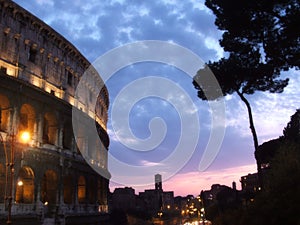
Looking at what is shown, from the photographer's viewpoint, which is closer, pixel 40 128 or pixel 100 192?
pixel 40 128

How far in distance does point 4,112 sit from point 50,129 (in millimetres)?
4346

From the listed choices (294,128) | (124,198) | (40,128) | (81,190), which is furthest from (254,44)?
(124,198)

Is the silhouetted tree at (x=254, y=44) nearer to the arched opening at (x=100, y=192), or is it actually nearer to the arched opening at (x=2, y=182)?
the arched opening at (x=2, y=182)

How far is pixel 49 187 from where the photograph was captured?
2527 centimetres

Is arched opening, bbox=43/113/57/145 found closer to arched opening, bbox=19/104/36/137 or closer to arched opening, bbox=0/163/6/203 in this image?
arched opening, bbox=19/104/36/137

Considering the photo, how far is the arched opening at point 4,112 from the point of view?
21.1m

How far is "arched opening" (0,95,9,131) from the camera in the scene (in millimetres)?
21089

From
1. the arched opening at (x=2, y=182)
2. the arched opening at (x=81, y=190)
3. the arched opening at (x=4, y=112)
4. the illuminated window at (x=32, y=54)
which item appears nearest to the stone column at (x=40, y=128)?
the arched opening at (x=4, y=112)

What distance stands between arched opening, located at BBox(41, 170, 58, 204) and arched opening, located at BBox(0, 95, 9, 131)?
15.0ft

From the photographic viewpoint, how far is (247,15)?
17797mm

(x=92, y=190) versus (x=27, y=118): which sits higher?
(x=27, y=118)

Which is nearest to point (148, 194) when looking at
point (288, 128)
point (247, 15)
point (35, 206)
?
point (288, 128)

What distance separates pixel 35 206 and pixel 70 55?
12145mm

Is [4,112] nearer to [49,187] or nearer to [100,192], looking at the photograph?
[49,187]
